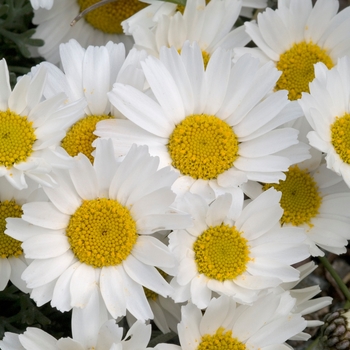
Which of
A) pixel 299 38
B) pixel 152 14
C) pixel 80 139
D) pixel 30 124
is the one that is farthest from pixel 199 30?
pixel 30 124

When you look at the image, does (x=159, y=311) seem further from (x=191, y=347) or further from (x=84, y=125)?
(x=84, y=125)

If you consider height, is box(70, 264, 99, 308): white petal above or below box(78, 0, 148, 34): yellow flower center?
below

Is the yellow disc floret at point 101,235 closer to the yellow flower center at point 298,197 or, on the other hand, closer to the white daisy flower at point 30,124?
the white daisy flower at point 30,124

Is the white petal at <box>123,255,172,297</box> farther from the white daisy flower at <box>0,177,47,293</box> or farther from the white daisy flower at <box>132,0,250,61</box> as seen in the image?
the white daisy flower at <box>132,0,250,61</box>

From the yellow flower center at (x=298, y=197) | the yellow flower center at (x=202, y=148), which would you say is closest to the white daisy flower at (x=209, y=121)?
the yellow flower center at (x=202, y=148)

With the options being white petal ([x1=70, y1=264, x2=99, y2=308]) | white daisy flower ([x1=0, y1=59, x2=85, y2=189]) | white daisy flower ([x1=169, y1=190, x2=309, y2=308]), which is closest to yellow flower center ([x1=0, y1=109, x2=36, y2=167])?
white daisy flower ([x1=0, y1=59, x2=85, y2=189])

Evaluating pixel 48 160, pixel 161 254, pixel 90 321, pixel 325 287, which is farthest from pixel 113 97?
pixel 325 287
